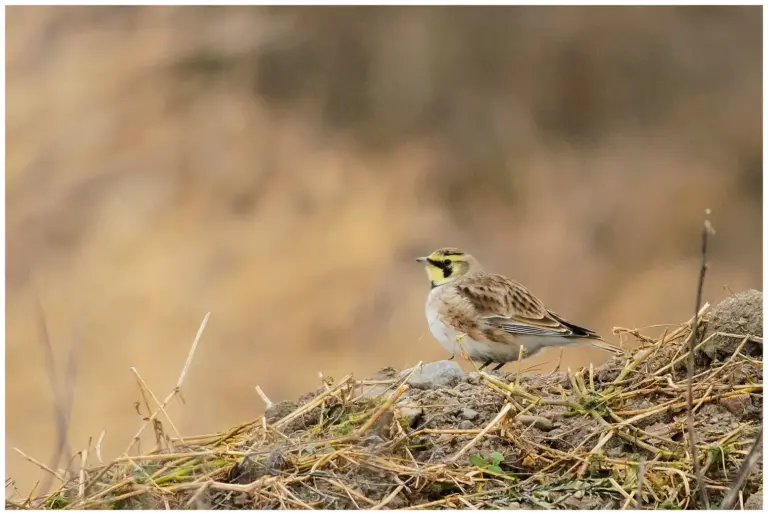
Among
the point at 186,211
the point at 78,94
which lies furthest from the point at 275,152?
the point at 78,94

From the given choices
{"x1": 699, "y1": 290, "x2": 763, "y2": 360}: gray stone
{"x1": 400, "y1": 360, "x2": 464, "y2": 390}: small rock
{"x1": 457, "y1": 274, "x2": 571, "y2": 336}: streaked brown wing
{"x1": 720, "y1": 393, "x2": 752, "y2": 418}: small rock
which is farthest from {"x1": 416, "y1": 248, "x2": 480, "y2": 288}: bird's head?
{"x1": 720, "y1": 393, "x2": 752, "y2": 418}: small rock

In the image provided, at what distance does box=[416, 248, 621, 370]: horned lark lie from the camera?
478 cm

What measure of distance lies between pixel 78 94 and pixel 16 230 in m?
1.57

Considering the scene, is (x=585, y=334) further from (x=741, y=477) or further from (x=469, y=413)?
(x=741, y=477)

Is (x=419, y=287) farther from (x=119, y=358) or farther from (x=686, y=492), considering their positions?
(x=686, y=492)

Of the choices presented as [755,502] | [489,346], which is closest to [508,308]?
[489,346]

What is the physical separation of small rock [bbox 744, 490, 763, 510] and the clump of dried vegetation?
0.12 ft

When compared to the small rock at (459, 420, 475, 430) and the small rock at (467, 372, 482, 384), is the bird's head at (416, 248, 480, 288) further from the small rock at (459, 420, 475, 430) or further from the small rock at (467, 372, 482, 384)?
the small rock at (459, 420, 475, 430)

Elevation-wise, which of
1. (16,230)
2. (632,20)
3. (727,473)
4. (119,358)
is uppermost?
(632,20)

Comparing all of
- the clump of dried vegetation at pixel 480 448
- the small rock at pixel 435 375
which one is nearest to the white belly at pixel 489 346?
the small rock at pixel 435 375

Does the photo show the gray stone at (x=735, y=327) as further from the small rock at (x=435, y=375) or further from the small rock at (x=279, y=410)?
the small rock at (x=279, y=410)

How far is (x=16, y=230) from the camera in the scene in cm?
991

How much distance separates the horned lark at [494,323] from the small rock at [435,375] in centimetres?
111

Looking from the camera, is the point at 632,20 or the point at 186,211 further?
the point at 632,20
